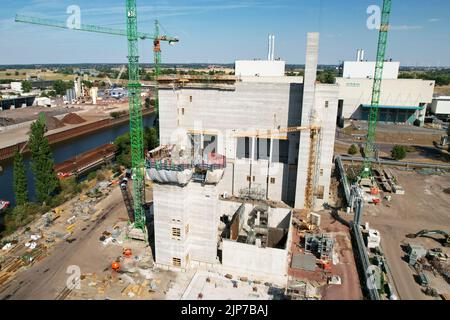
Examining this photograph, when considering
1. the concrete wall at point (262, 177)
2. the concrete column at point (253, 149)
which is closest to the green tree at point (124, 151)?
the concrete wall at point (262, 177)

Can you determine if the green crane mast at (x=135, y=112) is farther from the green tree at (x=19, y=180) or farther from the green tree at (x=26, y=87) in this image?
the green tree at (x=26, y=87)

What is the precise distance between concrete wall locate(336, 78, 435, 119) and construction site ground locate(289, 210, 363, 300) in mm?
50240

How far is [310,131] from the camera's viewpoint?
105ft

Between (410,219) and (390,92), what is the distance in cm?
4606

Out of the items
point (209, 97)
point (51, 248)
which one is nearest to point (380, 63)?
point (209, 97)

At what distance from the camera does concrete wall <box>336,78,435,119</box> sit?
69.0m

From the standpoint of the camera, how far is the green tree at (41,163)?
33.6m

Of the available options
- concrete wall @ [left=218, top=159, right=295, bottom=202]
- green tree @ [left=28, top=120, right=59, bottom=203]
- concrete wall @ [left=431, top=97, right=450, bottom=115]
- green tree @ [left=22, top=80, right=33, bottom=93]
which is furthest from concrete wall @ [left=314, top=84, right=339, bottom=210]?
green tree @ [left=22, top=80, right=33, bottom=93]

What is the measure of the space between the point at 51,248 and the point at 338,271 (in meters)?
21.6

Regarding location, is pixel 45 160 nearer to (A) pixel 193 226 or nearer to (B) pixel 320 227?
(A) pixel 193 226

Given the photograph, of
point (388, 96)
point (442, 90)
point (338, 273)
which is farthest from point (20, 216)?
point (442, 90)

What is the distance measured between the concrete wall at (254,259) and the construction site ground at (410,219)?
24.9 feet

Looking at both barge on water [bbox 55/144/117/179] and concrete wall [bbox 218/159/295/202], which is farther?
barge on water [bbox 55/144/117/179]

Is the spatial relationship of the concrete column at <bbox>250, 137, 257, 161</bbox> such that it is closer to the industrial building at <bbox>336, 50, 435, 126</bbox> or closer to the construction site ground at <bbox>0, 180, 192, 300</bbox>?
the construction site ground at <bbox>0, 180, 192, 300</bbox>
